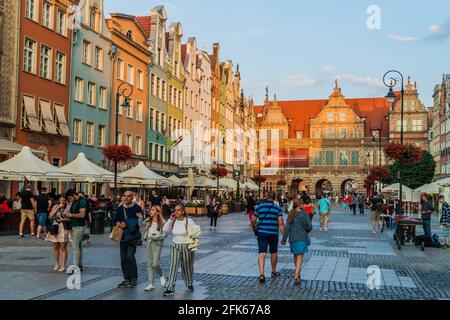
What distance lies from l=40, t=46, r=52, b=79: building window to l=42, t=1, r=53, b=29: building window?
1.37 meters

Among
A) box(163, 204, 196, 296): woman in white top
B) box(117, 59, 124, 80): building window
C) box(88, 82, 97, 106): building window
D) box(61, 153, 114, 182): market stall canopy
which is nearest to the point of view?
box(163, 204, 196, 296): woman in white top

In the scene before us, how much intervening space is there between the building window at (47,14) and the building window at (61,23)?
70 cm

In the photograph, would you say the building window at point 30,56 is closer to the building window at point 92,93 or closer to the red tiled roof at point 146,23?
the building window at point 92,93

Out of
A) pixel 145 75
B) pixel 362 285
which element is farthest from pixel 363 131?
pixel 362 285

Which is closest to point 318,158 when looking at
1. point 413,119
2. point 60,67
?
point 413,119

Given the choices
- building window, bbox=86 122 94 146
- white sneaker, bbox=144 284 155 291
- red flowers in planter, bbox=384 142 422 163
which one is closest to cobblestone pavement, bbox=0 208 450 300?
white sneaker, bbox=144 284 155 291

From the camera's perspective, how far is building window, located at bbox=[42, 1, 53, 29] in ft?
105

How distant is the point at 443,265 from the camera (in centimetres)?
1504

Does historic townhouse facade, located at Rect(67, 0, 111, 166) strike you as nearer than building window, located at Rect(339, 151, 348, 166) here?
Yes

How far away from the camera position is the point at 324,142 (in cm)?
9019

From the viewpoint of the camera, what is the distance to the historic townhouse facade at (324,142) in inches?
3519

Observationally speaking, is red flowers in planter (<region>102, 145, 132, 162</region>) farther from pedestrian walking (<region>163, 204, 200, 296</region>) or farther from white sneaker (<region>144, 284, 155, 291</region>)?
pedestrian walking (<region>163, 204, 200, 296</region>)
